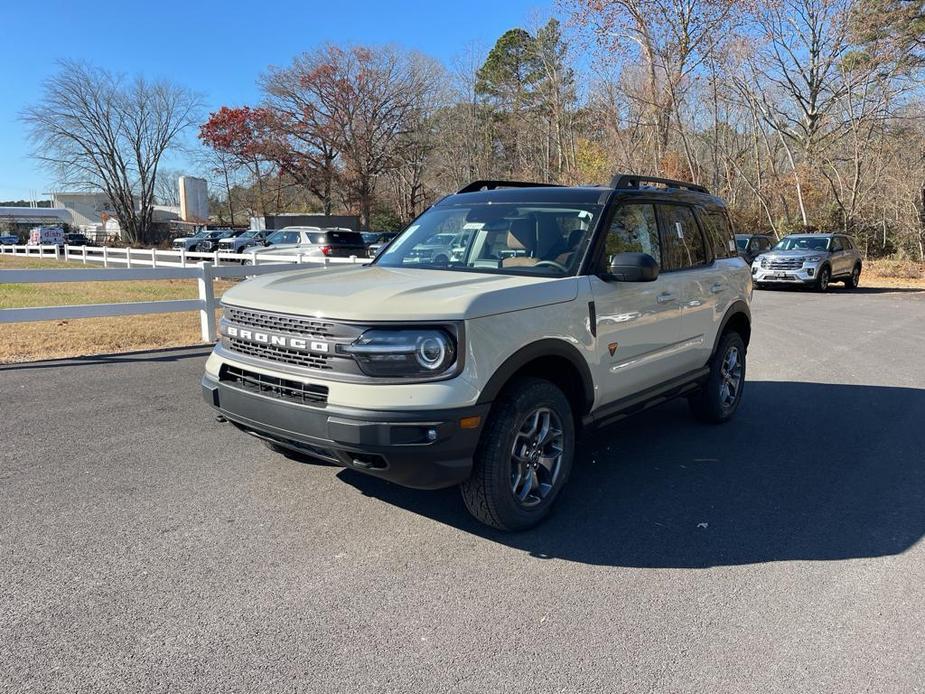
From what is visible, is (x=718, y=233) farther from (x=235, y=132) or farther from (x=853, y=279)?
(x=235, y=132)

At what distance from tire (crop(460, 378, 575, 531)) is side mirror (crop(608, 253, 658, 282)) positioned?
→ 2.68 ft

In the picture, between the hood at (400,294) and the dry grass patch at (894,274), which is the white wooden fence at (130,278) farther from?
the dry grass patch at (894,274)

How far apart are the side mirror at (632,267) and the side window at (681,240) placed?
967mm

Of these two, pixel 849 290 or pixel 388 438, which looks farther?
pixel 849 290

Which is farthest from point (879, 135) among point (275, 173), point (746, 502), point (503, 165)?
point (275, 173)

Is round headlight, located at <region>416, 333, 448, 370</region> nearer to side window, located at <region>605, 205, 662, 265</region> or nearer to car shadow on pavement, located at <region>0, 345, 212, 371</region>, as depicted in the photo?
side window, located at <region>605, 205, 662, 265</region>

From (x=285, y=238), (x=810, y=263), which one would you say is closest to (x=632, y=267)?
(x=810, y=263)

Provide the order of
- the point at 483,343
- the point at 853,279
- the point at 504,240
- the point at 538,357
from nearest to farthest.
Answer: the point at 483,343, the point at 538,357, the point at 504,240, the point at 853,279

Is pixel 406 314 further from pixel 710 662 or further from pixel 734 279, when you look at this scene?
pixel 734 279

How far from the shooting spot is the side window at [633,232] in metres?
4.45

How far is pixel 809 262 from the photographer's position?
773 inches

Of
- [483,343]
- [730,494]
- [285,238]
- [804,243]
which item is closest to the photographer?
[483,343]

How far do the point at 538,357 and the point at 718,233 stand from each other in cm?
319

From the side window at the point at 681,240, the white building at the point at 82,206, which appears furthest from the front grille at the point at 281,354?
the white building at the point at 82,206
